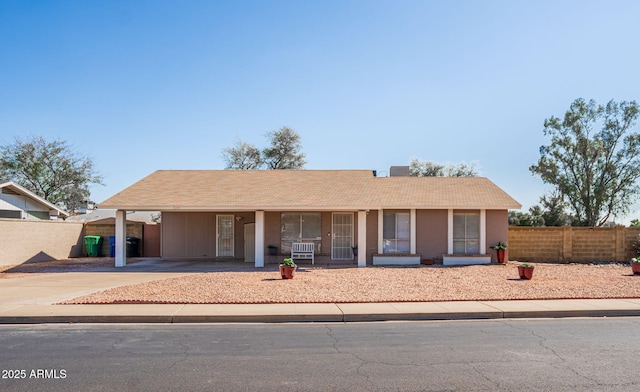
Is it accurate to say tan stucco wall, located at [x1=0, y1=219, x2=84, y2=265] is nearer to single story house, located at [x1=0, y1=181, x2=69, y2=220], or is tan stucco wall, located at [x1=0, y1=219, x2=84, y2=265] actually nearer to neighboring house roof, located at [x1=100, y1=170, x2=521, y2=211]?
single story house, located at [x1=0, y1=181, x2=69, y2=220]

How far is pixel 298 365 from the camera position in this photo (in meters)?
6.97

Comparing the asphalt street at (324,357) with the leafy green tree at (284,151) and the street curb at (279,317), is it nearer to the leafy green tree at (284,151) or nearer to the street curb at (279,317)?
the street curb at (279,317)

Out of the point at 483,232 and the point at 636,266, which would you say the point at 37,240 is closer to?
Answer: the point at 483,232

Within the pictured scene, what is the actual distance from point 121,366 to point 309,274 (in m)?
10.9

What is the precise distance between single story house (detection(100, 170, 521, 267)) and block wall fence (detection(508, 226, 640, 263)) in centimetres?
249

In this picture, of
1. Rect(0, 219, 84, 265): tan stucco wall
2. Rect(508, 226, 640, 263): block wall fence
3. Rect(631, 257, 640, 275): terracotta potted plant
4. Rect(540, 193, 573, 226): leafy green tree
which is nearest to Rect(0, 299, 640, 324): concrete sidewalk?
Rect(631, 257, 640, 275): terracotta potted plant

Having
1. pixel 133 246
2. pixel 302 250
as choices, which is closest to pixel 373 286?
pixel 302 250

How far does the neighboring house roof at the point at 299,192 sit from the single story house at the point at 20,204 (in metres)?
7.19

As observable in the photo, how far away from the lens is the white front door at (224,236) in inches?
965

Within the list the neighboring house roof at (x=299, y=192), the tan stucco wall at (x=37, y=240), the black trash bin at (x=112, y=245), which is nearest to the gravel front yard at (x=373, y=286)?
the neighboring house roof at (x=299, y=192)

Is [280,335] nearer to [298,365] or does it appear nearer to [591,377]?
[298,365]

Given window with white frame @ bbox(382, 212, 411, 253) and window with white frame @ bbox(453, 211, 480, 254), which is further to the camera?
window with white frame @ bbox(453, 211, 480, 254)

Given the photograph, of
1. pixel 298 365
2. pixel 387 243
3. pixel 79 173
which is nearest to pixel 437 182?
pixel 387 243

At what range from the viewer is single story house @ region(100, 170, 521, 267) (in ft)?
67.6
